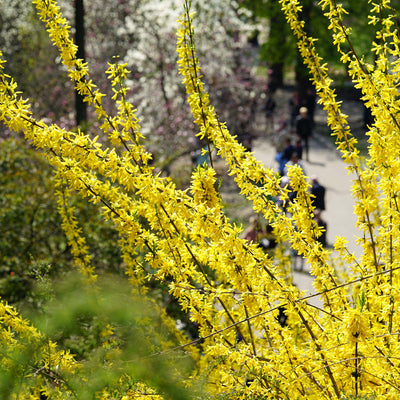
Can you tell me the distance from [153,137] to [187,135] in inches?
38.0

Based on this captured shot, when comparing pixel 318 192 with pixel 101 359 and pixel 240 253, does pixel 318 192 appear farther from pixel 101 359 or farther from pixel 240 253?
pixel 101 359

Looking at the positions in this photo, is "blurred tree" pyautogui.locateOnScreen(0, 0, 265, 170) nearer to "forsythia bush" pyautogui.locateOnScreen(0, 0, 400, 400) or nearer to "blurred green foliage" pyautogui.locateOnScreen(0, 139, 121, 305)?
"blurred green foliage" pyautogui.locateOnScreen(0, 139, 121, 305)

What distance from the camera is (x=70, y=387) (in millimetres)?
2684

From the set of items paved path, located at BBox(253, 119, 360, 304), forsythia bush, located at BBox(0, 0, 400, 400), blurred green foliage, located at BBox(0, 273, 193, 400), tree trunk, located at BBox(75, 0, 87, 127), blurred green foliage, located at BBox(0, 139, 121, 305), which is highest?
paved path, located at BBox(253, 119, 360, 304)

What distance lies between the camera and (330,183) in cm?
1714

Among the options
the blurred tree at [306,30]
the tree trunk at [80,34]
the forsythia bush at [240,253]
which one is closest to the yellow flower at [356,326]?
the forsythia bush at [240,253]

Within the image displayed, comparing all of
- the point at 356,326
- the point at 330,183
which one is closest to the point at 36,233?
the point at 356,326

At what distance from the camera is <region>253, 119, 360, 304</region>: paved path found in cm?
1251

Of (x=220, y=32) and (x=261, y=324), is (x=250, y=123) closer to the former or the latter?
(x=220, y=32)

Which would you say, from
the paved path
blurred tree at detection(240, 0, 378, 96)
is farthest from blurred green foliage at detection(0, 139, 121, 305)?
blurred tree at detection(240, 0, 378, 96)

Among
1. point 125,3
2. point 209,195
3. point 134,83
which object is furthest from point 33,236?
point 125,3

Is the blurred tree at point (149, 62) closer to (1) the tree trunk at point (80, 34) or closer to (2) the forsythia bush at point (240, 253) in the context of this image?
(1) the tree trunk at point (80, 34)

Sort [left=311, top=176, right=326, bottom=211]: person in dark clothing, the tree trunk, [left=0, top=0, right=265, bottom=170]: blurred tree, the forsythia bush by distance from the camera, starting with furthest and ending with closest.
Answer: [left=0, top=0, right=265, bottom=170]: blurred tree < [left=311, top=176, right=326, bottom=211]: person in dark clothing < the tree trunk < the forsythia bush

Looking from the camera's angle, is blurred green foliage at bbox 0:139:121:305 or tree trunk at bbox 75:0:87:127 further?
tree trunk at bbox 75:0:87:127
